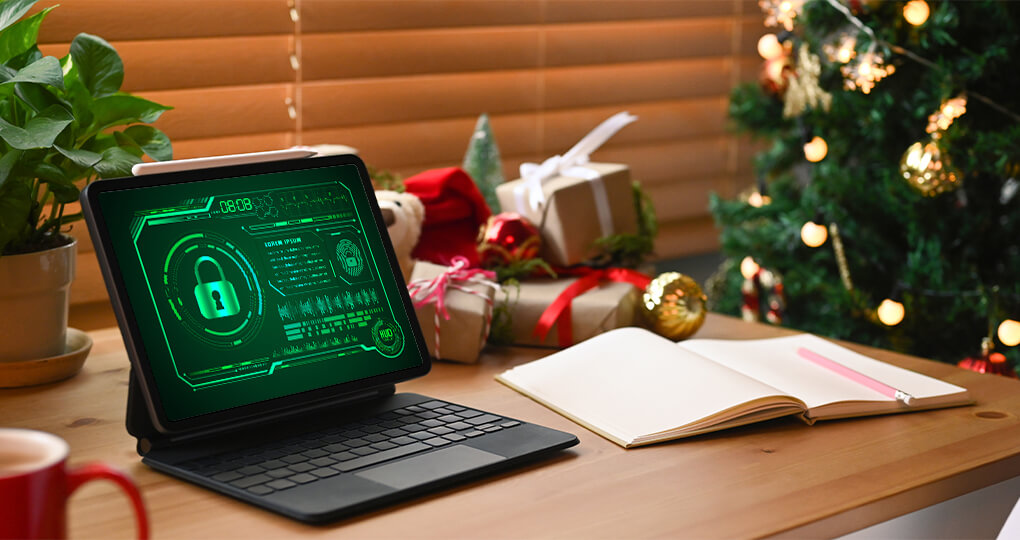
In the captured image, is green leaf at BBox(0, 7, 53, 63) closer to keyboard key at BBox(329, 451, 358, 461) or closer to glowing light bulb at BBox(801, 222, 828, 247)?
keyboard key at BBox(329, 451, 358, 461)

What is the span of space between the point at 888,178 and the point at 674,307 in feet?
2.54

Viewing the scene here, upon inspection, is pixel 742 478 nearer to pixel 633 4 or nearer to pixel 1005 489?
pixel 1005 489

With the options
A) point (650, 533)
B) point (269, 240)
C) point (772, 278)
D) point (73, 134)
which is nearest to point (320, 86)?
point (73, 134)

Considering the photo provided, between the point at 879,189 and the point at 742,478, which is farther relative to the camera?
the point at 879,189

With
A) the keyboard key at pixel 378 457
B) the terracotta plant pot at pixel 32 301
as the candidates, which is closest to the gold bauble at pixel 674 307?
the keyboard key at pixel 378 457

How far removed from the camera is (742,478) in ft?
2.71

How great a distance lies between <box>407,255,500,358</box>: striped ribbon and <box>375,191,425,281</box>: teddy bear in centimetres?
6

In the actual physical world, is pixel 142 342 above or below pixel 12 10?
below

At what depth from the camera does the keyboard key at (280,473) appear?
30.7 inches

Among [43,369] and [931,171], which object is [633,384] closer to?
[43,369]

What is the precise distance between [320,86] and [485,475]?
102 centimetres

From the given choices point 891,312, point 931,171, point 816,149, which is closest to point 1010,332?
point 891,312

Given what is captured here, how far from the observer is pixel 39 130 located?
93 cm

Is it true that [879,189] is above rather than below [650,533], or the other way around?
above
